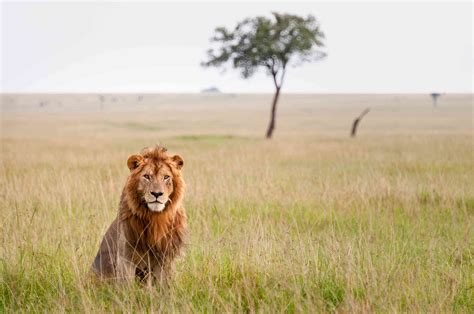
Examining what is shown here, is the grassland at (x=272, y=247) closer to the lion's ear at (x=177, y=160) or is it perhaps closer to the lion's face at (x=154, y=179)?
the lion's face at (x=154, y=179)

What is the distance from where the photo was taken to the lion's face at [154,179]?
450 centimetres

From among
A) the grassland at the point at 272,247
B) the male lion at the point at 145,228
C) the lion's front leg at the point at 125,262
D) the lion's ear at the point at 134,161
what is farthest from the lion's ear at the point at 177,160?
the grassland at the point at 272,247

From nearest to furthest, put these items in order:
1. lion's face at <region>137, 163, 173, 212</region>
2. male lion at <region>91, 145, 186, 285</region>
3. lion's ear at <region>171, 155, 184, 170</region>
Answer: lion's face at <region>137, 163, 173, 212</region> < male lion at <region>91, 145, 186, 285</region> < lion's ear at <region>171, 155, 184, 170</region>

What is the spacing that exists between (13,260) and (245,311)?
7.99 feet

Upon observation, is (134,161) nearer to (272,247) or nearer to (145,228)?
(145,228)

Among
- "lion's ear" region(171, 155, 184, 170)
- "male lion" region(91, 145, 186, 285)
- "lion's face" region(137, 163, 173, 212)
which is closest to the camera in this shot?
"lion's face" region(137, 163, 173, 212)

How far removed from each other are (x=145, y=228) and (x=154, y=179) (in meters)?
0.45

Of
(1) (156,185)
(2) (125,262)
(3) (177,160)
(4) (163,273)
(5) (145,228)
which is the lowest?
(4) (163,273)

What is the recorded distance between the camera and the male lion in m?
4.62

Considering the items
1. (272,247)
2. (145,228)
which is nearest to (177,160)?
(145,228)

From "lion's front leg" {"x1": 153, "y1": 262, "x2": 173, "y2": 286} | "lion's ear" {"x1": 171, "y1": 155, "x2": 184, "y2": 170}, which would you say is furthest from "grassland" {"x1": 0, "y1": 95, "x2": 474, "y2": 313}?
"lion's ear" {"x1": 171, "y1": 155, "x2": 184, "y2": 170}

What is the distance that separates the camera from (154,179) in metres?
4.55

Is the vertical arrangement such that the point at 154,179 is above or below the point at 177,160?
below

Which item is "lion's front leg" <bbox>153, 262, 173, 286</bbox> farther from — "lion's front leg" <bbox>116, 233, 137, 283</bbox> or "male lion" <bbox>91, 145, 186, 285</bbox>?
"lion's front leg" <bbox>116, 233, 137, 283</bbox>
